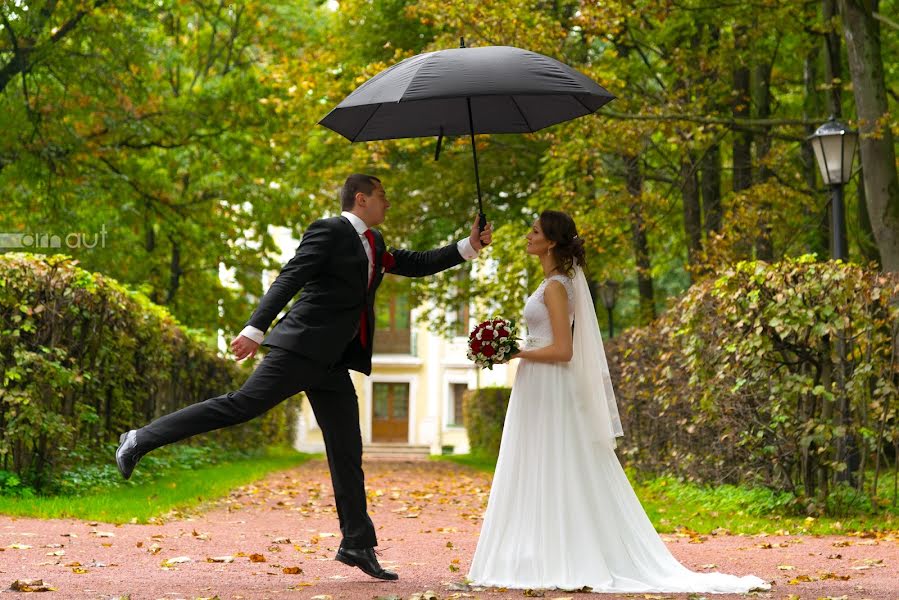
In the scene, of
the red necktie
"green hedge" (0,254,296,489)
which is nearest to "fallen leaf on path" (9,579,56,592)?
the red necktie

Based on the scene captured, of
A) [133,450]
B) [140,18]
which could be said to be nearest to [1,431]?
[133,450]

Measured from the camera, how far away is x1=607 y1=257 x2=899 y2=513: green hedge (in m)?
10.3

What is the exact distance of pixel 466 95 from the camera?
253 inches

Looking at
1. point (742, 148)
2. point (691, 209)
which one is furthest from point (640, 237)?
point (742, 148)

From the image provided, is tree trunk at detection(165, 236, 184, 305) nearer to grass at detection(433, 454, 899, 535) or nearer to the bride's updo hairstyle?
grass at detection(433, 454, 899, 535)

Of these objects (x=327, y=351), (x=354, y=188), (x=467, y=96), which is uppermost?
(x=467, y=96)

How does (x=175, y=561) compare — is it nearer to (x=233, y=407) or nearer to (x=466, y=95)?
(x=233, y=407)

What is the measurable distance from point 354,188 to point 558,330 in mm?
1377

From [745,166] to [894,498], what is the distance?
10111 millimetres

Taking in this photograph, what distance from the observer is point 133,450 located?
6.02 metres

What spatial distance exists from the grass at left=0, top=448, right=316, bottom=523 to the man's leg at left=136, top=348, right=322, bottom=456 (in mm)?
4040

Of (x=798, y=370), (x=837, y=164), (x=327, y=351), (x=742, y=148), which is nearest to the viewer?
(x=327, y=351)

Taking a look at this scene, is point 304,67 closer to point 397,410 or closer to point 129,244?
point 129,244

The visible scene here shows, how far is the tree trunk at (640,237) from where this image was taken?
18.9m
